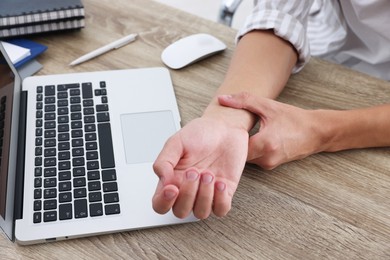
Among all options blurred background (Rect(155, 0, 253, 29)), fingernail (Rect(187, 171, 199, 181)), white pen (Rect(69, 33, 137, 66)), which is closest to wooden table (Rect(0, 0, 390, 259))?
white pen (Rect(69, 33, 137, 66))

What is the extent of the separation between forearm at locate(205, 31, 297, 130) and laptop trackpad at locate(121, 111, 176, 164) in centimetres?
7

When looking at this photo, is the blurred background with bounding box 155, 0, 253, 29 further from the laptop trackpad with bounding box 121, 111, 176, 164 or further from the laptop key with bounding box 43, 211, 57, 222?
the laptop key with bounding box 43, 211, 57, 222

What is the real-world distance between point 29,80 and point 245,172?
0.41 m

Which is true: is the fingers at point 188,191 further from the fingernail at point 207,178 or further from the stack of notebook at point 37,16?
the stack of notebook at point 37,16

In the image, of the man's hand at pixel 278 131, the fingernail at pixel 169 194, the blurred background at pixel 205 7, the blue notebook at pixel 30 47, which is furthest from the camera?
the blurred background at pixel 205 7

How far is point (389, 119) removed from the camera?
77 cm

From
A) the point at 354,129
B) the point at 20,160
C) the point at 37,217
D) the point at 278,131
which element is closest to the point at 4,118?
the point at 20,160

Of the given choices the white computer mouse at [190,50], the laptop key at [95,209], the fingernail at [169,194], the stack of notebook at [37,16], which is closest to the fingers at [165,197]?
the fingernail at [169,194]

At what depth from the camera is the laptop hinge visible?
0.65 meters

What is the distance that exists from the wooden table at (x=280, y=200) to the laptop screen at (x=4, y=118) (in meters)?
0.07

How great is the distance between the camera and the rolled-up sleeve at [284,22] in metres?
0.87

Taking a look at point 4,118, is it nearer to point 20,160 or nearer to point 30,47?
point 20,160

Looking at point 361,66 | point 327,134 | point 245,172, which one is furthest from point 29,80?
point 361,66

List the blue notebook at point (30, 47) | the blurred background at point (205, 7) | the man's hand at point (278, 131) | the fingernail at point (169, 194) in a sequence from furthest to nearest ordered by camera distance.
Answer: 1. the blurred background at point (205, 7)
2. the blue notebook at point (30, 47)
3. the man's hand at point (278, 131)
4. the fingernail at point (169, 194)
